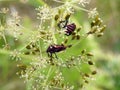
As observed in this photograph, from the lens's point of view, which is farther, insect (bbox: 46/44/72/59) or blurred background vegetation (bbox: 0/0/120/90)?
blurred background vegetation (bbox: 0/0/120/90)

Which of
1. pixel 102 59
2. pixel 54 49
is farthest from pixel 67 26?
pixel 102 59

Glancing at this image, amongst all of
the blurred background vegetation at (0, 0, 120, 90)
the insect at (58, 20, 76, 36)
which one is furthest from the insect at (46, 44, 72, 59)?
the blurred background vegetation at (0, 0, 120, 90)

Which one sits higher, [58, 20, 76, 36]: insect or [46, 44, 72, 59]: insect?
[58, 20, 76, 36]: insect

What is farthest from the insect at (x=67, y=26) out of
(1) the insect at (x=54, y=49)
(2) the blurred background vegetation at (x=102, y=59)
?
(2) the blurred background vegetation at (x=102, y=59)

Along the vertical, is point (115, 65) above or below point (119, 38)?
below

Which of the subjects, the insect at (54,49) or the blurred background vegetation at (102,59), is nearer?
the insect at (54,49)

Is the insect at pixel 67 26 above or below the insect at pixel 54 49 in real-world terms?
above

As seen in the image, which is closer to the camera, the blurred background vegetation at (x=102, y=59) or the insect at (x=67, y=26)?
the insect at (x=67, y=26)

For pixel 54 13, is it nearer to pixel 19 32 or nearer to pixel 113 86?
pixel 19 32

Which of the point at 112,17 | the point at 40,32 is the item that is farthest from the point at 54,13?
the point at 112,17

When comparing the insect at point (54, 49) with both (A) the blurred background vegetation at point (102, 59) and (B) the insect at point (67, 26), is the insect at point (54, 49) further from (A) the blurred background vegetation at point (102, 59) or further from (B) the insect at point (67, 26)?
(A) the blurred background vegetation at point (102, 59)

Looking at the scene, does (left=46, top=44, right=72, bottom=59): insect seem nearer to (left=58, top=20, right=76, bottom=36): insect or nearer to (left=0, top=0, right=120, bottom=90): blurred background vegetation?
(left=58, top=20, right=76, bottom=36): insect
